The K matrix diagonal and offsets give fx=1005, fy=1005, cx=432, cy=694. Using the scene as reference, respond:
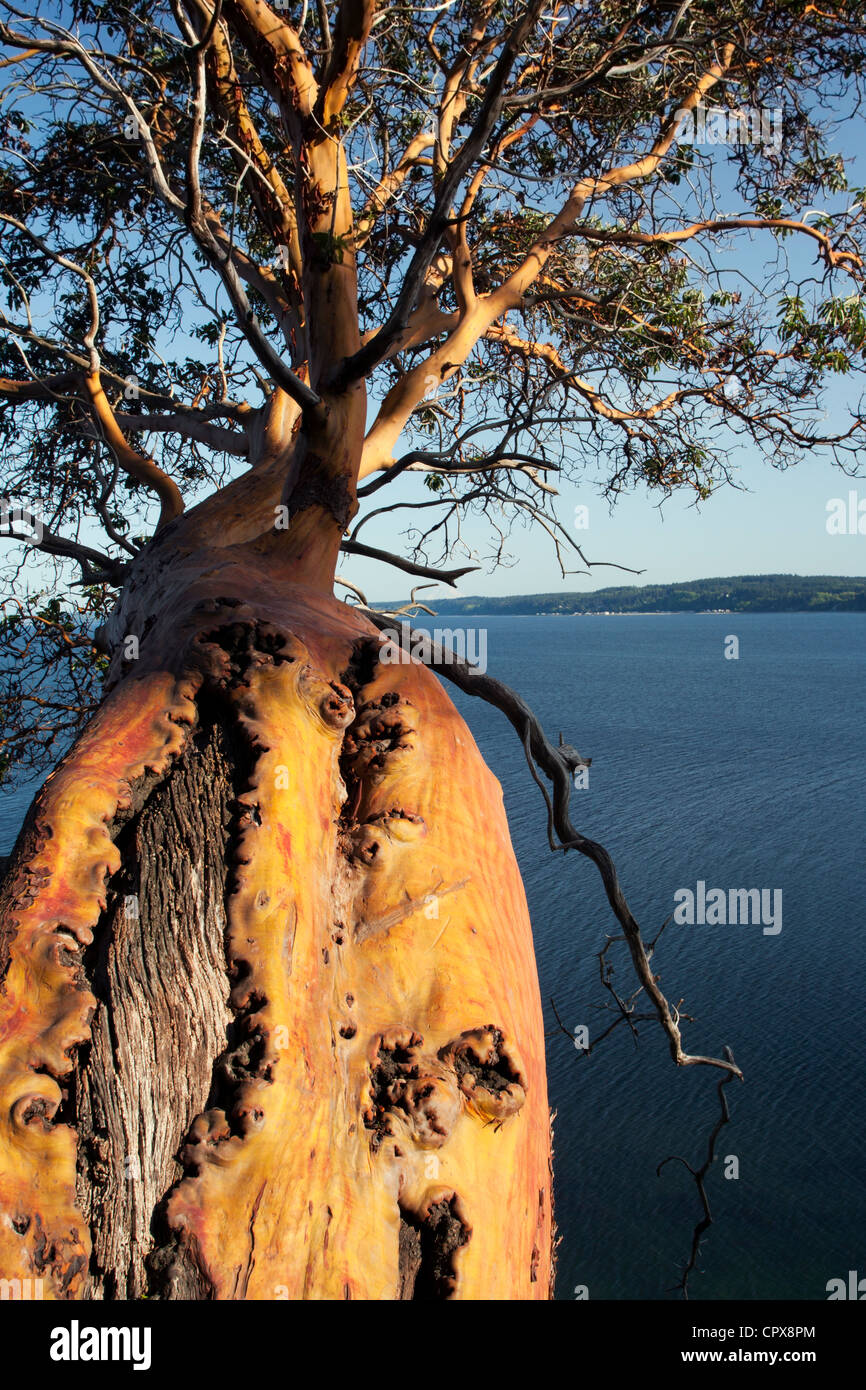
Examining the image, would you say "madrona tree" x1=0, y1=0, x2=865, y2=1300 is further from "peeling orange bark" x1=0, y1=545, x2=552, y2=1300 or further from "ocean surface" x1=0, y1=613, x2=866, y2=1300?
"ocean surface" x1=0, y1=613, x2=866, y2=1300

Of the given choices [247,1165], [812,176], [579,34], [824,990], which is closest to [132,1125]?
[247,1165]

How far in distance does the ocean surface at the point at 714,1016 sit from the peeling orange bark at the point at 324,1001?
19.8ft

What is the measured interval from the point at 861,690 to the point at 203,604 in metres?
51.8

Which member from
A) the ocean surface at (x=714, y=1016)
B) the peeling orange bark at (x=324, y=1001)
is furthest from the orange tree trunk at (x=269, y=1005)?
the ocean surface at (x=714, y=1016)

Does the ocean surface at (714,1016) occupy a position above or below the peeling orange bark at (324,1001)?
below

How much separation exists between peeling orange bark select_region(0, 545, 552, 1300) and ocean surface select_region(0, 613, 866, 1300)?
6.04 metres

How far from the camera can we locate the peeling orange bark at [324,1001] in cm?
165

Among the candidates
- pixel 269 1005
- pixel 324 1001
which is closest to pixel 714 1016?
pixel 324 1001

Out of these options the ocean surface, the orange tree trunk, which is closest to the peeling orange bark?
the orange tree trunk

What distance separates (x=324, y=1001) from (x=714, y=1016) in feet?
54.8

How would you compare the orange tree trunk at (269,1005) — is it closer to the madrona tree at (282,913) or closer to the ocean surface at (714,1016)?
the madrona tree at (282,913)

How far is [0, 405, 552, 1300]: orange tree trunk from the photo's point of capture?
5.40ft

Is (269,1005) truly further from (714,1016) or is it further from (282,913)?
(714,1016)

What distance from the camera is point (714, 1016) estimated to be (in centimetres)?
1708
